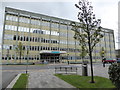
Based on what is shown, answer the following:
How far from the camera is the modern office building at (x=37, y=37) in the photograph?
43062mm

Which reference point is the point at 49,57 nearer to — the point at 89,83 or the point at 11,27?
the point at 11,27

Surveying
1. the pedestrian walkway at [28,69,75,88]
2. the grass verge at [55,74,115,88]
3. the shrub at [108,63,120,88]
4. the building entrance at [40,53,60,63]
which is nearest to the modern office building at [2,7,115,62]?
the building entrance at [40,53,60,63]

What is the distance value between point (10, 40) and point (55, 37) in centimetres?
2063

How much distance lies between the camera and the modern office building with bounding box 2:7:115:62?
43062mm

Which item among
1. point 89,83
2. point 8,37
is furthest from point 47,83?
point 8,37

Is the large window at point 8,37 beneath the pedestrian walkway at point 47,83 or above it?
above

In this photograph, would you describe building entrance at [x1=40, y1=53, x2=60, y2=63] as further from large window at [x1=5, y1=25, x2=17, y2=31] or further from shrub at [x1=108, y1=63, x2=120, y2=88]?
shrub at [x1=108, y1=63, x2=120, y2=88]

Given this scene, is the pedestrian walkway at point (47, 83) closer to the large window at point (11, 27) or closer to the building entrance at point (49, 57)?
the building entrance at point (49, 57)

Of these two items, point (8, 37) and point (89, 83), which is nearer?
point (89, 83)

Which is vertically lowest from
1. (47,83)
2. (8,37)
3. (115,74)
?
(47,83)

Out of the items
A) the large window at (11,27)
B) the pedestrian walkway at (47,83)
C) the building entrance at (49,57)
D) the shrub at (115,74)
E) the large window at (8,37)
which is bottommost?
the building entrance at (49,57)

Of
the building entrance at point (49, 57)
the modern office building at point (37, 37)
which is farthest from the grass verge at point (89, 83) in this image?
the building entrance at point (49, 57)

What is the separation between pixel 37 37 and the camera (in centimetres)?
4903

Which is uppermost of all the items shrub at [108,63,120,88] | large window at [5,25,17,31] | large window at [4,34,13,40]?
large window at [5,25,17,31]
